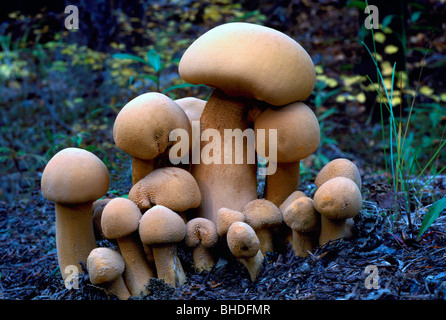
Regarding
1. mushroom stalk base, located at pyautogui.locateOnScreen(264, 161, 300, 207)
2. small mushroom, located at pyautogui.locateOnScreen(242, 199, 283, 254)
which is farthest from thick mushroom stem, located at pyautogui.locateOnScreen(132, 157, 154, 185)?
mushroom stalk base, located at pyautogui.locateOnScreen(264, 161, 300, 207)

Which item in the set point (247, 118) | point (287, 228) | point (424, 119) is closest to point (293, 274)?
point (287, 228)

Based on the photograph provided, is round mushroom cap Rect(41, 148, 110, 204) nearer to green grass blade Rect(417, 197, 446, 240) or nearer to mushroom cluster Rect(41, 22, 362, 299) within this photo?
mushroom cluster Rect(41, 22, 362, 299)

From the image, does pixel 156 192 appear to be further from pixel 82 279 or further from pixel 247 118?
pixel 247 118

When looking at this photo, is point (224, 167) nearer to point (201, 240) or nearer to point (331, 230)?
point (201, 240)

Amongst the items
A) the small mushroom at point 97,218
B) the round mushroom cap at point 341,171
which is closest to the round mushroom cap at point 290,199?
the round mushroom cap at point 341,171

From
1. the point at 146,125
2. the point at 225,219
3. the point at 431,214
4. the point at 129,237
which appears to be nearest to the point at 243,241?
the point at 225,219

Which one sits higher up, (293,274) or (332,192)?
(332,192)
